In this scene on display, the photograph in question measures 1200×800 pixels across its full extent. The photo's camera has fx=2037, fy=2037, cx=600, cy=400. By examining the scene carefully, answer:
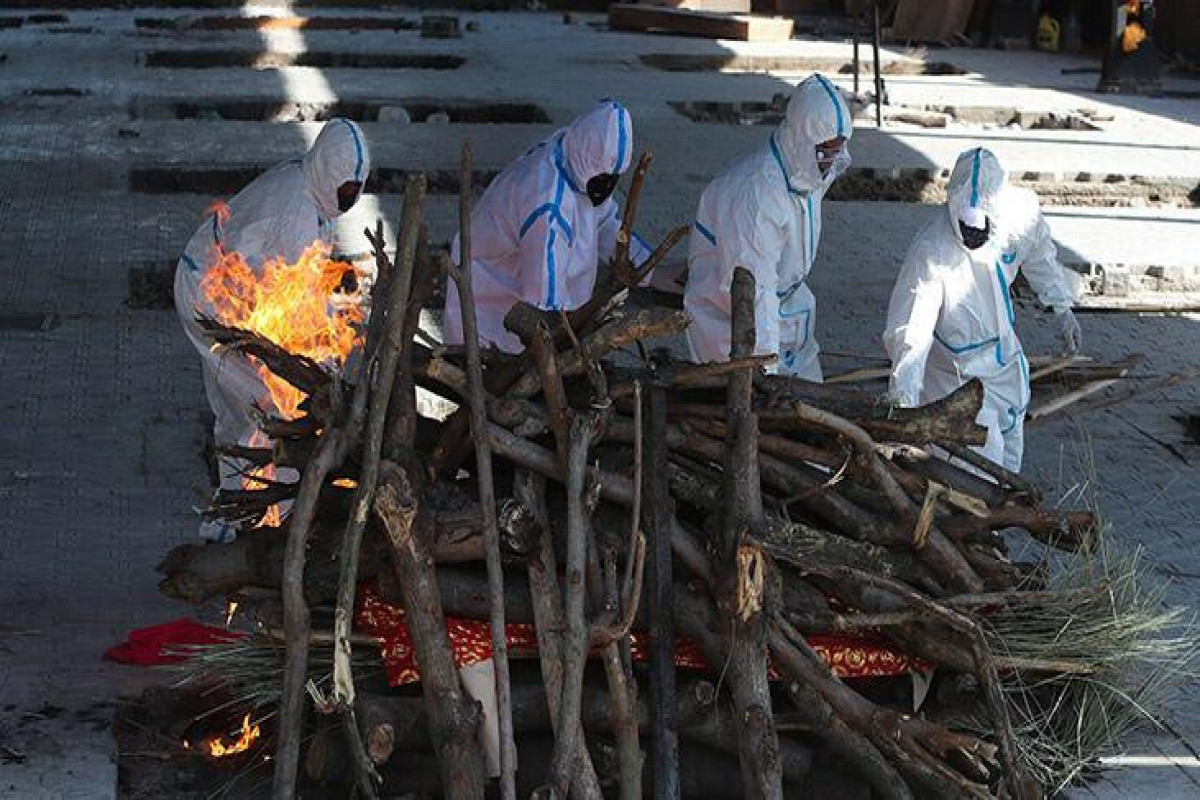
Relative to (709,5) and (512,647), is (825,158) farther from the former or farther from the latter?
(709,5)

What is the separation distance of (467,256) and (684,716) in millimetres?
1300

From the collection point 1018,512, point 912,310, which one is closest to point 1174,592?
point 912,310

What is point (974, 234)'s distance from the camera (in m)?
7.41

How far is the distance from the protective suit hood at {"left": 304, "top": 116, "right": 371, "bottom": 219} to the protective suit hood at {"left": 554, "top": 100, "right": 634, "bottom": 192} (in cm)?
76

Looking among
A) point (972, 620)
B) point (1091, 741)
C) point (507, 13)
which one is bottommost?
point (507, 13)

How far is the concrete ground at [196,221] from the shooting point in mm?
6535

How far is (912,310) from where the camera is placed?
7.38m

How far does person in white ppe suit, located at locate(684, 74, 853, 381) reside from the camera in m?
7.55

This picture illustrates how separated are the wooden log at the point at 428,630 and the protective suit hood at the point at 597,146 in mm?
2601

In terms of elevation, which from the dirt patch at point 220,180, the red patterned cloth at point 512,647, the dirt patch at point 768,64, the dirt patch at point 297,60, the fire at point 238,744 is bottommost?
the dirt patch at point 768,64

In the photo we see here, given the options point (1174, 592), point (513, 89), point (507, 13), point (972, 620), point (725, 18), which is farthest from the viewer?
point (507, 13)

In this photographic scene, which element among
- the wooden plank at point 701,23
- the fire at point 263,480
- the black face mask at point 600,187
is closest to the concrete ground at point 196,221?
the wooden plank at point 701,23

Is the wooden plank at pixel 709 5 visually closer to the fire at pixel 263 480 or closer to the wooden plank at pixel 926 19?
the wooden plank at pixel 926 19

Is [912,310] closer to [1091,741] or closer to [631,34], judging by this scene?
[1091,741]
